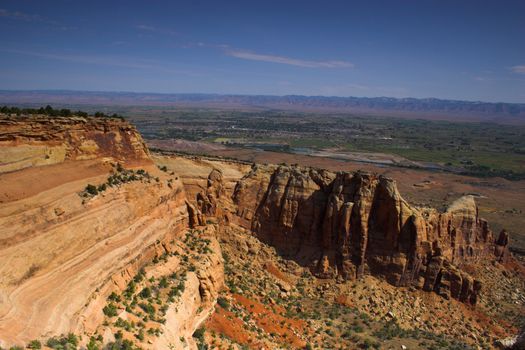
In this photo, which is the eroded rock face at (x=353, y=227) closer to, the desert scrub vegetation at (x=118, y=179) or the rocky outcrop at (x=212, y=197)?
the rocky outcrop at (x=212, y=197)

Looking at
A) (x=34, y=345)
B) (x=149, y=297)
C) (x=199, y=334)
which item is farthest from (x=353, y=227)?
(x=34, y=345)

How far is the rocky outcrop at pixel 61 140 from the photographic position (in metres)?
29.6

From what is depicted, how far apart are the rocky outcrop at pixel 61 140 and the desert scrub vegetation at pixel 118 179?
151 cm

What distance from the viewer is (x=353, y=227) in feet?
145

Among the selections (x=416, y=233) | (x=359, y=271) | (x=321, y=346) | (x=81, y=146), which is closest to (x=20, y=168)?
(x=81, y=146)

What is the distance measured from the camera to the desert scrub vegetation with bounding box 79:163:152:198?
98.5 feet

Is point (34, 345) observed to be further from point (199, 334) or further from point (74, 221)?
point (199, 334)

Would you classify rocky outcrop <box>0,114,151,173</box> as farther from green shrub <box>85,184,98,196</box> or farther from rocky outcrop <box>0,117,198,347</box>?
green shrub <box>85,184,98,196</box>

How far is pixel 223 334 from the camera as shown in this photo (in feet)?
103

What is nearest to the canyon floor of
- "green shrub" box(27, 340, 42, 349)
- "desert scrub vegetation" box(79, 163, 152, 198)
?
"green shrub" box(27, 340, 42, 349)

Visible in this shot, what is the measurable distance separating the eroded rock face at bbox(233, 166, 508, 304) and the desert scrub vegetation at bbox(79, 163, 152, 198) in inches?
565

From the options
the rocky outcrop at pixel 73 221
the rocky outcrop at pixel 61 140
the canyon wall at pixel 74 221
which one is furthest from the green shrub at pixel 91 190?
the rocky outcrop at pixel 61 140

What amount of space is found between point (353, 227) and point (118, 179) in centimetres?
2379

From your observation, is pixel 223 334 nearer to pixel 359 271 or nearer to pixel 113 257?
pixel 113 257
